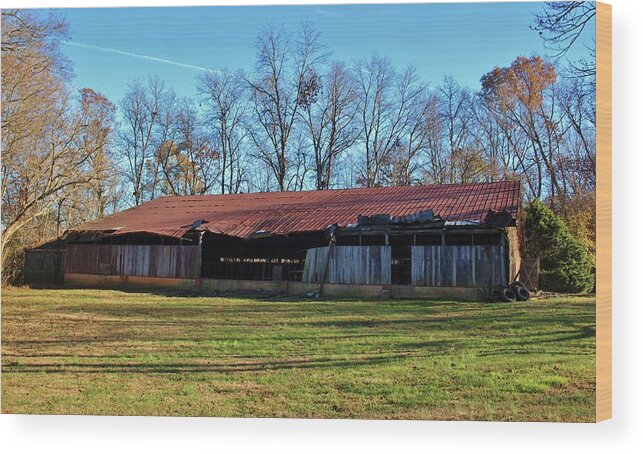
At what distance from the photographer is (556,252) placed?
979 centimetres

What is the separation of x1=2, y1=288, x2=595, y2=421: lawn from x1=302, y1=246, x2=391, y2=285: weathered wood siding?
390 centimetres

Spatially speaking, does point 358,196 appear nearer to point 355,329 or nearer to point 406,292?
point 406,292

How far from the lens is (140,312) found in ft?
32.9

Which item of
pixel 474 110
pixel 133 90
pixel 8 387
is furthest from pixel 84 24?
pixel 474 110

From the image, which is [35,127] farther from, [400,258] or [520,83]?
[400,258]

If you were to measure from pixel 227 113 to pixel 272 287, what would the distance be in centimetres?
719

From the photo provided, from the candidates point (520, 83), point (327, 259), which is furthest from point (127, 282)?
point (520, 83)

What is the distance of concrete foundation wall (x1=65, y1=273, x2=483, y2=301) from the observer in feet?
38.2

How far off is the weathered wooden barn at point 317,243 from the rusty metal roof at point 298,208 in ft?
0.09

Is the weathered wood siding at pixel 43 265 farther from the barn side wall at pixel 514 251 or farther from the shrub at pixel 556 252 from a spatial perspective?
the barn side wall at pixel 514 251

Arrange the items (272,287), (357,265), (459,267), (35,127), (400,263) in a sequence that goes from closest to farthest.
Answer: (35,127) < (459,267) < (357,265) < (400,263) < (272,287)

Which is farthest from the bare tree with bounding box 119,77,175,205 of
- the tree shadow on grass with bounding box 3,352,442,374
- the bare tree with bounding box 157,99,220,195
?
the tree shadow on grass with bounding box 3,352,442,374

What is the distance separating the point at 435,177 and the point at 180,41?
5.76 metres

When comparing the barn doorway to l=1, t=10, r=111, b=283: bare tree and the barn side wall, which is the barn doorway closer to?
the barn side wall
